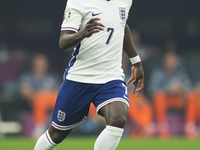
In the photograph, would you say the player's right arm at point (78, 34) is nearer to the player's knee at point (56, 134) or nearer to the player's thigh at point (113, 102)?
the player's thigh at point (113, 102)

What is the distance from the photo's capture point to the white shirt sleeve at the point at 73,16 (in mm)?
3753

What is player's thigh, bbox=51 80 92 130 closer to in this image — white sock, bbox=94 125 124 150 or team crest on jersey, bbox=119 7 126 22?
white sock, bbox=94 125 124 150

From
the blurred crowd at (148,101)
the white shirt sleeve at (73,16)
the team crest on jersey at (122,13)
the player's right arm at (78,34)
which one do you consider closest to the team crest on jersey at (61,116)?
the player's right arm at (78,34)

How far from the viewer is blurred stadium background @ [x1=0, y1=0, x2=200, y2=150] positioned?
951 cm

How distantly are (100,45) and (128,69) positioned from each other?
19.0 ft

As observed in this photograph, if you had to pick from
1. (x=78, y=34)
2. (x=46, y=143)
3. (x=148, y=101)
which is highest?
(x=78, y=34)

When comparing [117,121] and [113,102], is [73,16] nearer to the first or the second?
[113,102]

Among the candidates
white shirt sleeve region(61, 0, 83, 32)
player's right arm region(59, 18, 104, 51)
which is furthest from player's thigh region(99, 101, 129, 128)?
white shirt sleeve region(61, 0, 83, 32)

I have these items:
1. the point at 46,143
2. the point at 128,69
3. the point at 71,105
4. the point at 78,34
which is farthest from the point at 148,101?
the point at 78,34

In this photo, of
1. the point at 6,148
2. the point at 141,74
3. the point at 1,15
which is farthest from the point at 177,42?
the point at 141,74

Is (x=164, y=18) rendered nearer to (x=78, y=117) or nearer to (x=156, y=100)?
(x=156, y=100)

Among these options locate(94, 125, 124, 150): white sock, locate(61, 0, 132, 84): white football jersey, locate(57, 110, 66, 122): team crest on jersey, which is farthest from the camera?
locate(57, 110, 66, 122): team crest on jersey

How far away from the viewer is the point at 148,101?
9.73m

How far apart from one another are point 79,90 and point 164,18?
849cm
